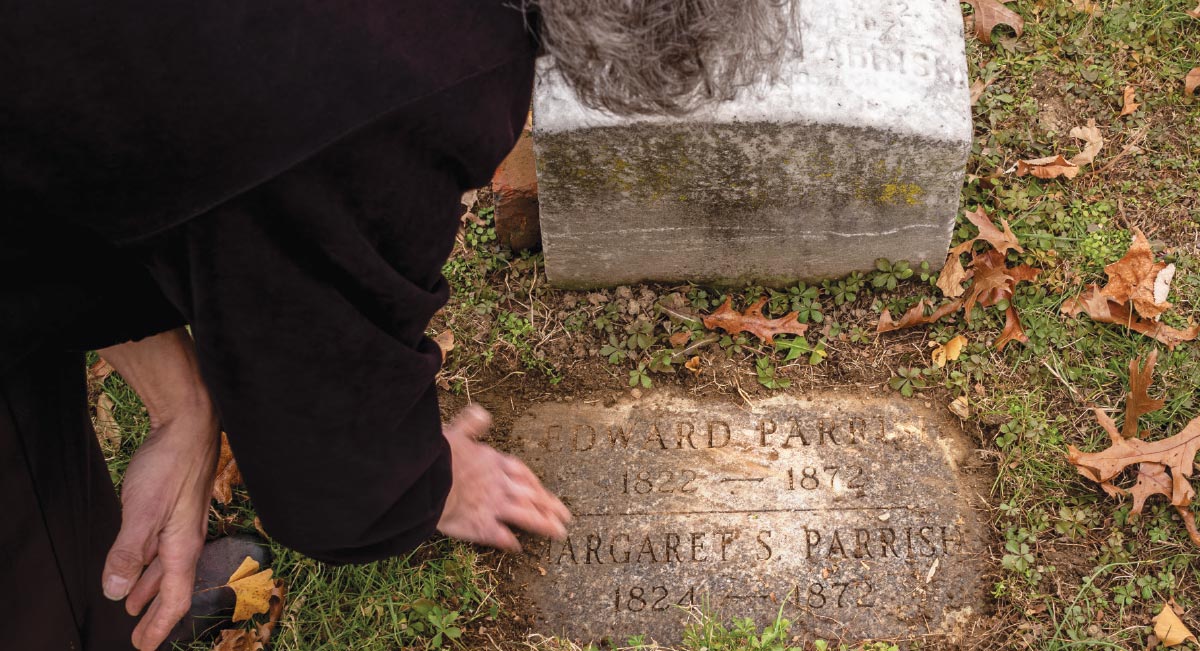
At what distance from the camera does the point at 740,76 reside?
128cm

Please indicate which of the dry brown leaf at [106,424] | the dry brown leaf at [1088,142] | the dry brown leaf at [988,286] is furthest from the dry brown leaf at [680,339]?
the dry brown leaf at [106,424]

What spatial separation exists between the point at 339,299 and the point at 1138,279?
2442 mm

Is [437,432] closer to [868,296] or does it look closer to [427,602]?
[427,602]

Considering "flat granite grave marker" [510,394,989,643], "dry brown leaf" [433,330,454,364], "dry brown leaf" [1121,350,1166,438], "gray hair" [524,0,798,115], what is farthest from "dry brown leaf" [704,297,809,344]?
"gray hair" [524,0,798,115]

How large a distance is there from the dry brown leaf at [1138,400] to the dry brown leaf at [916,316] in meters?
0.48

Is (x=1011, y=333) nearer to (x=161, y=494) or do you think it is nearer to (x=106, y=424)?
(x=161, y=494)

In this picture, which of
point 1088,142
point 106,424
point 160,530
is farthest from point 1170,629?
point 106,424

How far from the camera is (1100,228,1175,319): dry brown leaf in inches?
99.0

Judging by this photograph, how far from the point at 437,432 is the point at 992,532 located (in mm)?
1584

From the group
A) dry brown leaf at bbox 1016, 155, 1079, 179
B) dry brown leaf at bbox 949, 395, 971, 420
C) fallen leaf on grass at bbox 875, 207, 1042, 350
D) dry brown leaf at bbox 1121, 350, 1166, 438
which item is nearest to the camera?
dry brown leaf at bbox 1121, 350, 1166, 438

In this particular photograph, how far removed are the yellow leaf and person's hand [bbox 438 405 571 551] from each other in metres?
0.68

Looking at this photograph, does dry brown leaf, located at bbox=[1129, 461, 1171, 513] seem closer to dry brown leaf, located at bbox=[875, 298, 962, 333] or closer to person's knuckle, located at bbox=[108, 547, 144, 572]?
dry brown leaf, located at bbox=[875, 298, 962, 333]

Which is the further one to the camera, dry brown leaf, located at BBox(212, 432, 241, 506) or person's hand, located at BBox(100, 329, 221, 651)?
dry brown leaf, located at BBox(212, 432, 241, 506)

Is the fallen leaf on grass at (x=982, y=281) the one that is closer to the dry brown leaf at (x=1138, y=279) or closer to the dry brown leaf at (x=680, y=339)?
the dry brown leaf at (x=1138, y=279)
